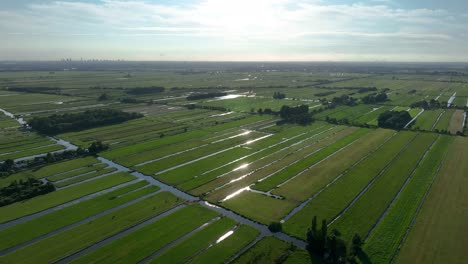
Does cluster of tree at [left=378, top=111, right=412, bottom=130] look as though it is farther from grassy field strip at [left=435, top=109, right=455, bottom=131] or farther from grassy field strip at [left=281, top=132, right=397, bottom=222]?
grassy field strip at [left=281, top=132, right=397, bottom=222]

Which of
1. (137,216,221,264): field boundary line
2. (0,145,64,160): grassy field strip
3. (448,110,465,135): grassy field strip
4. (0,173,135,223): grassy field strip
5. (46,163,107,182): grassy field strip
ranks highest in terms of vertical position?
(448,110,465,135): grassy field strip

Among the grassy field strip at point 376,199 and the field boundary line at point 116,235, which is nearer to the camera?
the field boundary line at point 116,235

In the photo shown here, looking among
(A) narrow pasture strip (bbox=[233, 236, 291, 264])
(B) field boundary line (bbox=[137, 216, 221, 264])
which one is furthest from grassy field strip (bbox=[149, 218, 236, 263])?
(A) narrow pasture strip (bbox=[233, 236, 291, 264])

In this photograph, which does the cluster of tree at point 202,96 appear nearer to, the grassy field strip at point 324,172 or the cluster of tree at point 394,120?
the cluster of tree at point 394,120

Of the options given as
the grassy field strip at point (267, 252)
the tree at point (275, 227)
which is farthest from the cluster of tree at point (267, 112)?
the grassy field strip at point (267, 252)

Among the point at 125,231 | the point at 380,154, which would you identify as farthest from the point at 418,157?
the point at 125,231
